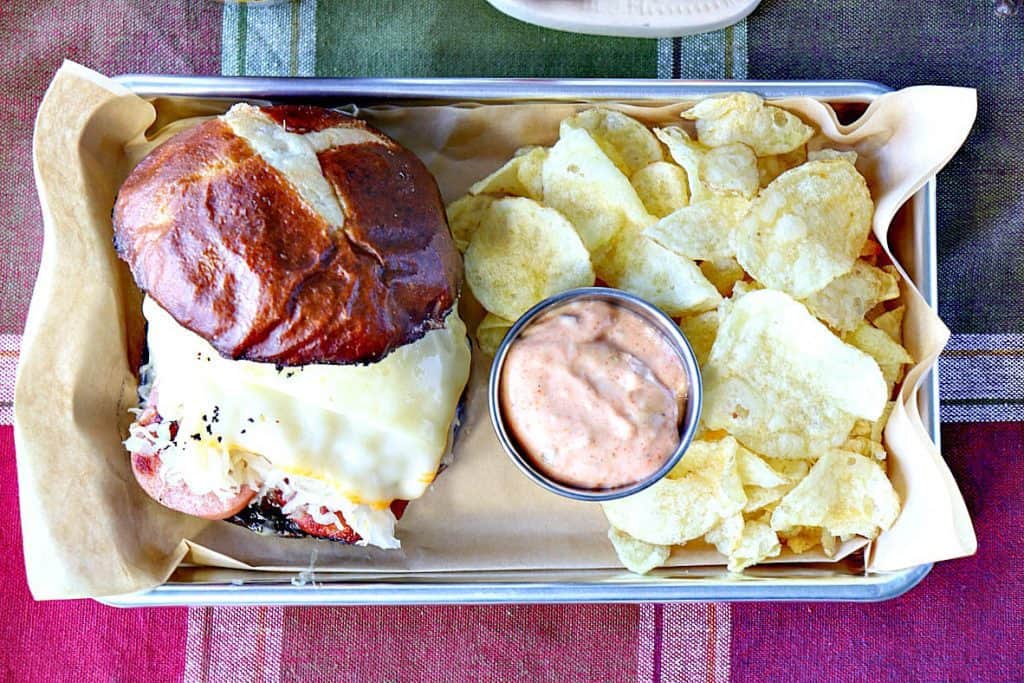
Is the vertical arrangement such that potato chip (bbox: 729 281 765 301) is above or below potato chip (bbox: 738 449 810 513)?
above

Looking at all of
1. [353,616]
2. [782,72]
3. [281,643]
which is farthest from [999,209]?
[281,643]

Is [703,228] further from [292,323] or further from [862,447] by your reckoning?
[292,323]

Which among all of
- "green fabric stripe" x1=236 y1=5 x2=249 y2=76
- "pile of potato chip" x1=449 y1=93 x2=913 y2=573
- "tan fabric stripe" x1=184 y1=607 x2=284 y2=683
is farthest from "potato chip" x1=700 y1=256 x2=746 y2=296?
"tan fabric stripe" x1=184 y1=607 x2=284 y2=683

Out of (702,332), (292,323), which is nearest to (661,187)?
(702,332)

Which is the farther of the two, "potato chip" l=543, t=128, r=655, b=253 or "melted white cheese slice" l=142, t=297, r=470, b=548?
"potato chip" l=543, t=128, r=655, b=253

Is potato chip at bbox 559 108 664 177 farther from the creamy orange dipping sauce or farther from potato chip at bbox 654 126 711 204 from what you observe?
the creamy orange dipping sauce

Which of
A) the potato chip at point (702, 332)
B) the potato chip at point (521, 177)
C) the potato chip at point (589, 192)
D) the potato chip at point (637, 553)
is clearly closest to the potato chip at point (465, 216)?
the potato chip at point (521, 177)

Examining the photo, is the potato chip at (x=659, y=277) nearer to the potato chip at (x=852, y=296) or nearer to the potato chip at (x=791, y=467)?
the potato chip at (x=852, y=296)
